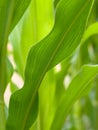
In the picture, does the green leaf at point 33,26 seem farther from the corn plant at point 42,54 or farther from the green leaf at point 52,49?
the green leaf at point 52,49

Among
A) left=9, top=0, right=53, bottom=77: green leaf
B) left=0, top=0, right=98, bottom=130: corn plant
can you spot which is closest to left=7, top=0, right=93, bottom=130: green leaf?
left=0, top=0, right=98, bottom=130: corn plant

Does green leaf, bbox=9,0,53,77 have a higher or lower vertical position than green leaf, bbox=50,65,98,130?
higher

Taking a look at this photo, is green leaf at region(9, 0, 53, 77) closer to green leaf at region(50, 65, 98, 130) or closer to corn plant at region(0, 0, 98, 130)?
corn plant at region(0, 0, 98, 130)

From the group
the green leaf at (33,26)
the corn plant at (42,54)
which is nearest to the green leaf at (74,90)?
the corn plant at (42,54)

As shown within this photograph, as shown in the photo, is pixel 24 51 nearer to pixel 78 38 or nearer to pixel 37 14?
pixel 37 14

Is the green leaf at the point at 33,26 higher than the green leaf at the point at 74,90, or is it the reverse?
the green leaf at the point at 33,26

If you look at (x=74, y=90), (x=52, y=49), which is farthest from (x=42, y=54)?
(x=74, y=90)

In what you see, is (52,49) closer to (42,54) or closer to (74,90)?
(42,54)
